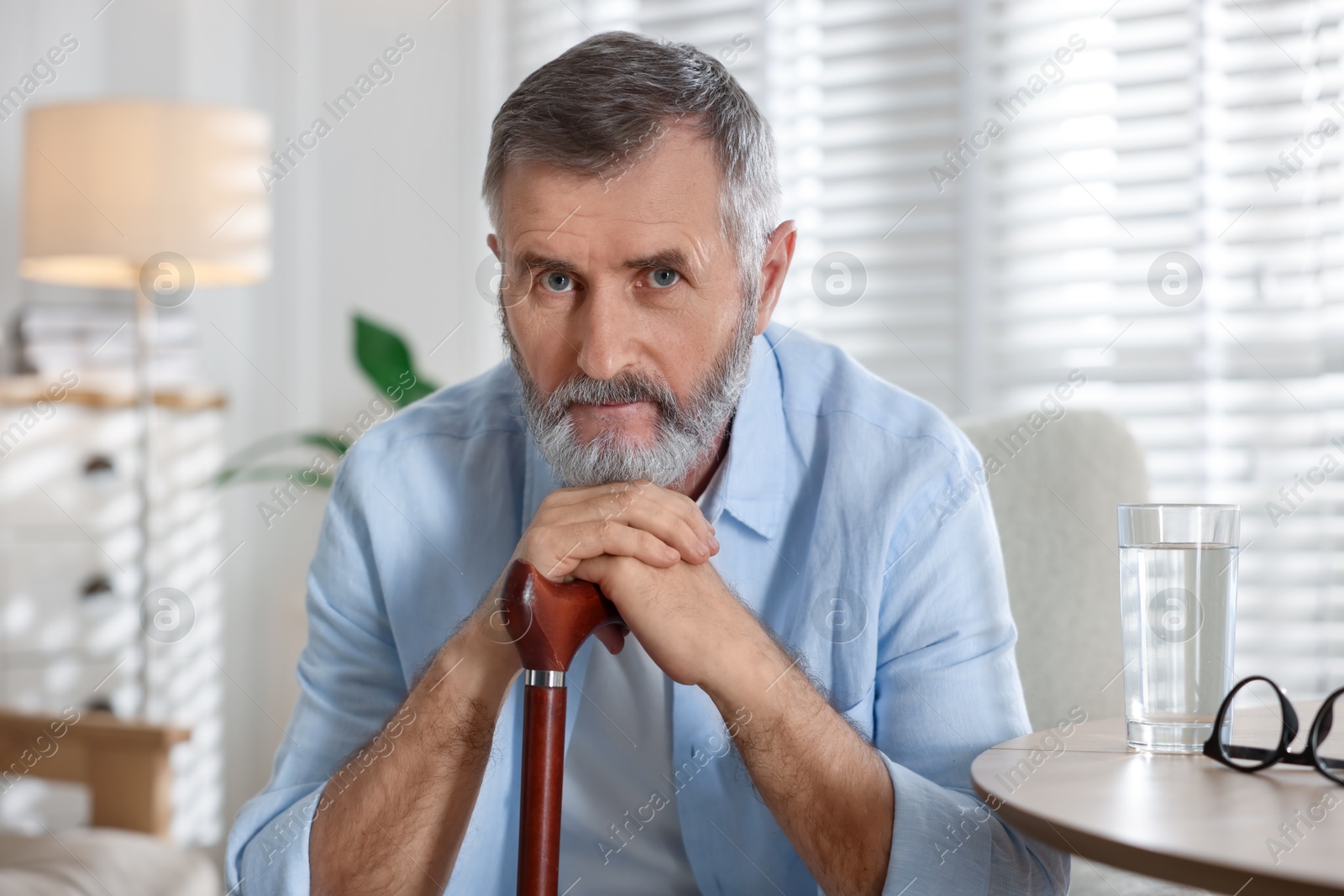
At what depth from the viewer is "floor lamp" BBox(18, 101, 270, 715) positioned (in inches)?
94.4

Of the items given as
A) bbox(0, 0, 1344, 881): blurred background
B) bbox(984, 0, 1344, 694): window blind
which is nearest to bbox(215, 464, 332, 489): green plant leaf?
bbox(0, 0, 1344, 881): blurred background

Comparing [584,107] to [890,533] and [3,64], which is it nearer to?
[890,533]

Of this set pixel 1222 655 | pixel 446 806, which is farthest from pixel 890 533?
pixel 446 806

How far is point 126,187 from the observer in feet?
7.97

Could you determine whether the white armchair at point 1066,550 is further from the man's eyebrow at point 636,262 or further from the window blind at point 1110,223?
the window blind at point 1110,223

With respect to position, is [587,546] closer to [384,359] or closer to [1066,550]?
[1066,550]

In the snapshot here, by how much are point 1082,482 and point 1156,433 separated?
31.6 inches

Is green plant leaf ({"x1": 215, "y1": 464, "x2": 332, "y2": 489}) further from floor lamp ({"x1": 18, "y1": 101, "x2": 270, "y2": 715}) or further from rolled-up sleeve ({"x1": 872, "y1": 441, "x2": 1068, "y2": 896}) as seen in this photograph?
rolled-up sleeve ({"x1": 872, "y1": 441, "x2": 1068, "y2": 896})

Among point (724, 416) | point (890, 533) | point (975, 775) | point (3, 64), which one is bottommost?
point (975, 775)

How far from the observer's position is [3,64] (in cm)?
266

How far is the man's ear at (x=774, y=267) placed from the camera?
1295mm

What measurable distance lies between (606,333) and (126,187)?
1.78 m

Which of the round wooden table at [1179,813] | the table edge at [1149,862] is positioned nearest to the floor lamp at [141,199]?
the round wooden table at [1179,813]

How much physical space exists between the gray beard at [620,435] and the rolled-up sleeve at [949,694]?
23 centimetres
